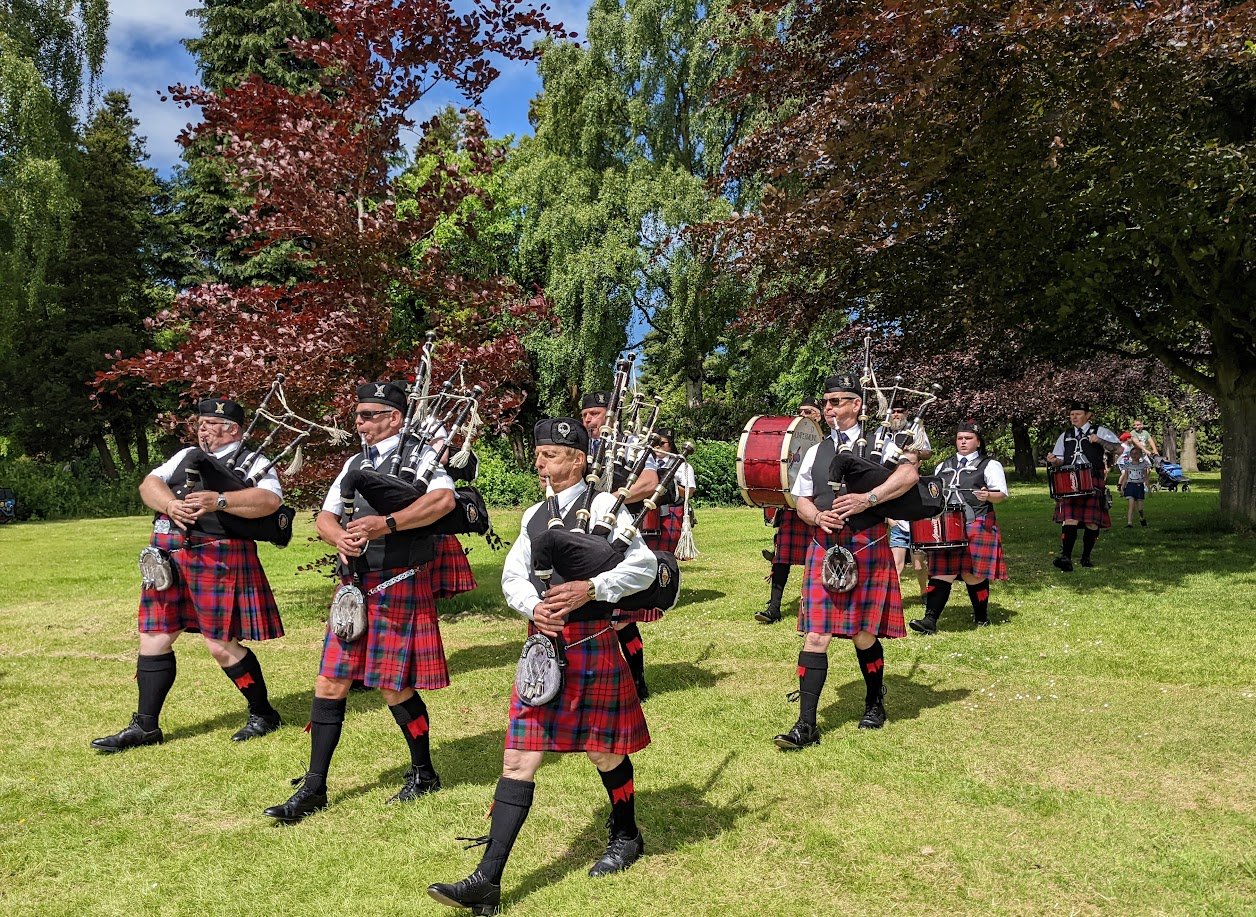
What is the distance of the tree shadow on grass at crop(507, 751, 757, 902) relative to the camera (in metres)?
3.86

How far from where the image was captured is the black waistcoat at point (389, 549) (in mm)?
4625

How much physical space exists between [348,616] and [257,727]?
6.12 ft

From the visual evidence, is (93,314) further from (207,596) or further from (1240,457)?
(1240,457)

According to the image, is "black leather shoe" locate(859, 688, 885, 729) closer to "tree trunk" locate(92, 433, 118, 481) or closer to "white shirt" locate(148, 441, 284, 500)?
"white shirt" locate(148, 441, 284, 500)

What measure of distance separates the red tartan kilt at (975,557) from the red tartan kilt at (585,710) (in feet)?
17.8

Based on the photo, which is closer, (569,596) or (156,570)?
(569,596)

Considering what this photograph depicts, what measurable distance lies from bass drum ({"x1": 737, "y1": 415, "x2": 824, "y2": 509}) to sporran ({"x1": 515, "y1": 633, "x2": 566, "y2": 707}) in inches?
206

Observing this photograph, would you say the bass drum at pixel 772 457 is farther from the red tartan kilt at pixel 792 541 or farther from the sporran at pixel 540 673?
the sporran at pixel 540 673

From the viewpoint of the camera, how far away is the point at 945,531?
27.1ft

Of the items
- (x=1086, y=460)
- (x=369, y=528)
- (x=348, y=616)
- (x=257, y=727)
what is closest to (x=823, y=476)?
(x=369, y=528)

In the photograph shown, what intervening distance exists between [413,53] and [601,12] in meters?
17.8

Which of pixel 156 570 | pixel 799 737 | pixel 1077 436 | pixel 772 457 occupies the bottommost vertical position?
pixel 799 737

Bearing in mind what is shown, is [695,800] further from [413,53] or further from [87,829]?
[413,53]

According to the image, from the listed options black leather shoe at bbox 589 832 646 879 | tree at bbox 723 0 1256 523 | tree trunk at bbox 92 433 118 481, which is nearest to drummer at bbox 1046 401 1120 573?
tree at bbox 723 0 1256 523
